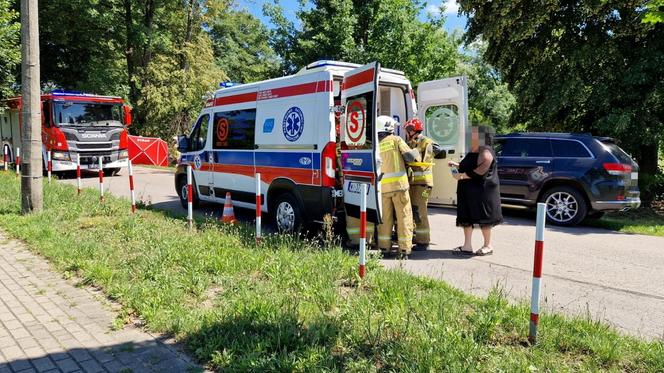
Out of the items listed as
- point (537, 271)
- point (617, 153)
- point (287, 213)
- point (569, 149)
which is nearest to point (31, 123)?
point (287, 213)

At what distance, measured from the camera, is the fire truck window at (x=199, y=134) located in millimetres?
9586

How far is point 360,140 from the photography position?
642cm

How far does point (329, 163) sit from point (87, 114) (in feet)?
43.7

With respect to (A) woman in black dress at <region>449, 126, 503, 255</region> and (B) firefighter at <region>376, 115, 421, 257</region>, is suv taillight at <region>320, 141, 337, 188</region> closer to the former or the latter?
(B) firefighter at <region>376, 115, 421, 257</region>

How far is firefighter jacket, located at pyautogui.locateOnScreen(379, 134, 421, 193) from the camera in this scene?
6.33m

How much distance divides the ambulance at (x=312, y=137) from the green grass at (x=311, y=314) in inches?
37.1

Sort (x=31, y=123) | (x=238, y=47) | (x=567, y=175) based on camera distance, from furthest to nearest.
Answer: (x=238, y=47)
(x=567, y=175)
(x=31, y=123)

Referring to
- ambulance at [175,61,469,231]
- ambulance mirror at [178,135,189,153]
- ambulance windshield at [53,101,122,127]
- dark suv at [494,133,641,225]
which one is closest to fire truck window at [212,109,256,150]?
ambulance at [175,61,469,231]

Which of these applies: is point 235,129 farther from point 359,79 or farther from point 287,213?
point 359,79

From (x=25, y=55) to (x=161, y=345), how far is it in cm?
755

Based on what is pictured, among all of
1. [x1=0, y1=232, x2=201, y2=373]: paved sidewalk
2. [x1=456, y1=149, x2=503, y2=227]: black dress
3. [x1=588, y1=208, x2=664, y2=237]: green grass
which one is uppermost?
[x1=456, y1=149, x2=503, y2=227]: black dress

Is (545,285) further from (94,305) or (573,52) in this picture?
(573,52)

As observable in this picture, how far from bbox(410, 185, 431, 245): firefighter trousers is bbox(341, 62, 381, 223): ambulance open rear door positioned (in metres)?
0.89

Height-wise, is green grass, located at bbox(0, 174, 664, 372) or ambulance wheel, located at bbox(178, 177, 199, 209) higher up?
ambulance wheel, located at bbox(178, 177, 199, 209)
